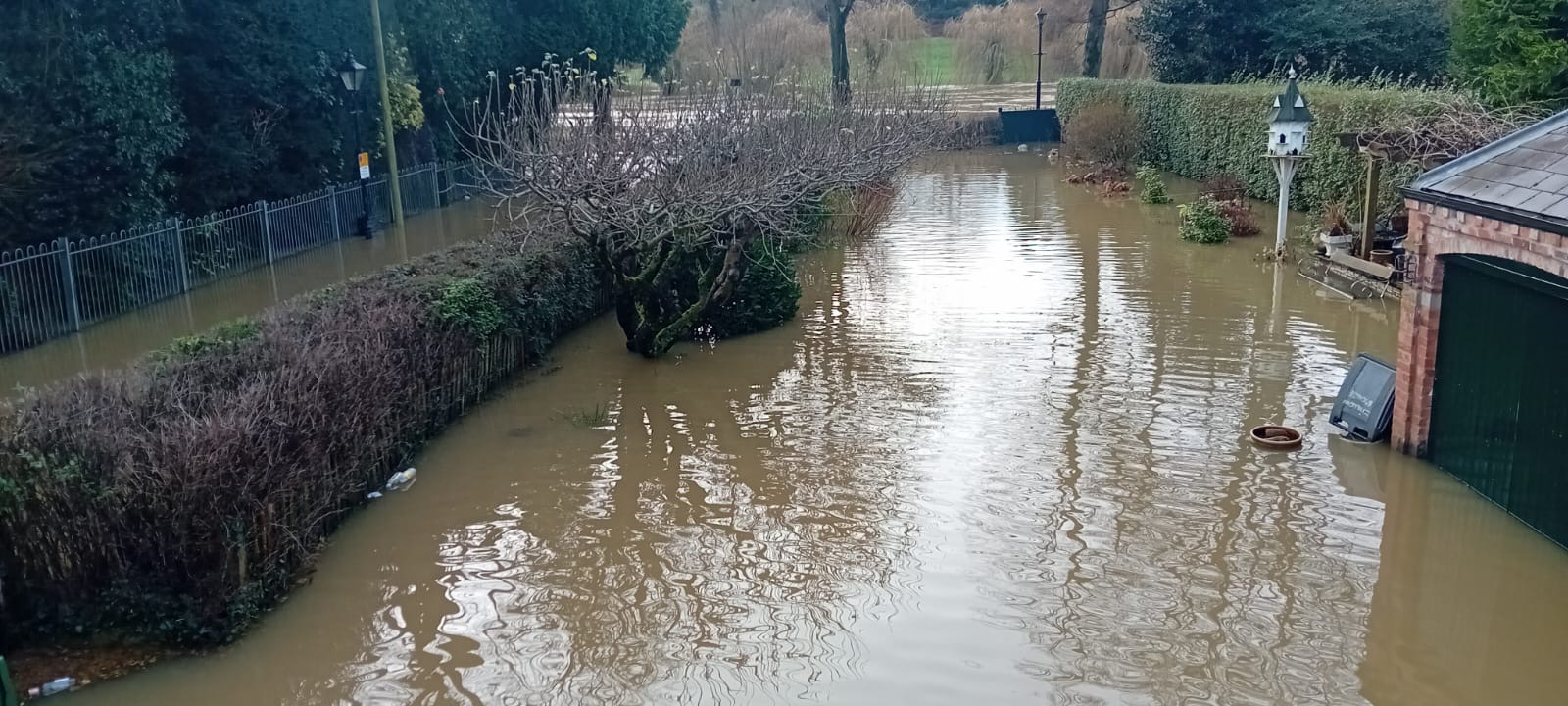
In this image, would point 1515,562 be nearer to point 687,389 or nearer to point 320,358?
point 687,389

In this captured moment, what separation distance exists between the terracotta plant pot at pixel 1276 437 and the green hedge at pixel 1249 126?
932cm

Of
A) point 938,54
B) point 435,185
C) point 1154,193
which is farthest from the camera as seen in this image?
point 938,54

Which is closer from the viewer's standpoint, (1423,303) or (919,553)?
(919,553)

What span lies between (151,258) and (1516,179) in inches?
600

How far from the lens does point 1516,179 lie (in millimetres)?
8359

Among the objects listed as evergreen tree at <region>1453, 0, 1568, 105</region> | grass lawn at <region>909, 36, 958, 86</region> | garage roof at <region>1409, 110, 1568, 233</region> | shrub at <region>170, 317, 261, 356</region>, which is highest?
grass lawn at <region>909, 36, 958, 86</region>

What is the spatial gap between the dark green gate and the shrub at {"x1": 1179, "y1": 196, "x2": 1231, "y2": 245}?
11765mm

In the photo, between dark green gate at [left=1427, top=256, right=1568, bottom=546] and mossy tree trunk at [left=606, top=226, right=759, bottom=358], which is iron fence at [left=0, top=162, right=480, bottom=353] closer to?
mossy tree trunk at [left=606, top=226, right=759, bottom=358]

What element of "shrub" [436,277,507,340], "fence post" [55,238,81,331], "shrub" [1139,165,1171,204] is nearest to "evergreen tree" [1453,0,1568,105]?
"shrub" [1139,165,1171,204]

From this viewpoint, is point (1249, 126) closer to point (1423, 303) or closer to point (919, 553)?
point (1423, 303)

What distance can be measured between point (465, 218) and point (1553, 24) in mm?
19888

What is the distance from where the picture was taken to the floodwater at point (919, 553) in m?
6.58

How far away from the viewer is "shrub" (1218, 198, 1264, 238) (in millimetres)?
21531

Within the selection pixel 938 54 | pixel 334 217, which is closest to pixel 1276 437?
pixel 334 217
